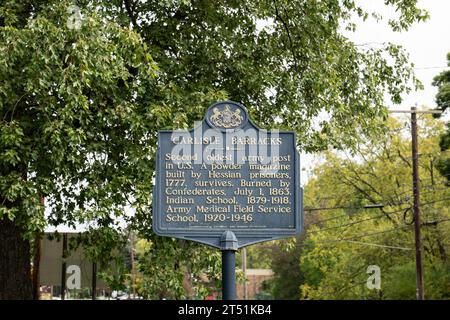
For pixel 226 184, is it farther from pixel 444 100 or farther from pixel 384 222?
pixel 384 222

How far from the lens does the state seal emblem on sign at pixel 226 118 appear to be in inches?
535

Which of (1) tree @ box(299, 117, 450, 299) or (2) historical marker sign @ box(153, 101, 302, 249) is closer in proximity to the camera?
(2) historical marker sign @ box(153, 101, 302, 249)

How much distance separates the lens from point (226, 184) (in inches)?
528

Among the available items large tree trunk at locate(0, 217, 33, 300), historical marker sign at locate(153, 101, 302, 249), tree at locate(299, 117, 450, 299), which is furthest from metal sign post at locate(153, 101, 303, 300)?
tree at locate(299, 117, 450, 299)

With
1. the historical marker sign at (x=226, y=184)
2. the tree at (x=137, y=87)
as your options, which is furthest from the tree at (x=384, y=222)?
the historical marker sign at (x=226, y=184)

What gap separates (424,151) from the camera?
155ft

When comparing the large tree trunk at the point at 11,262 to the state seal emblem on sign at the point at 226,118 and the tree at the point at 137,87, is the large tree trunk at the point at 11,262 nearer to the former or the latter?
the tree at the point at 137,87

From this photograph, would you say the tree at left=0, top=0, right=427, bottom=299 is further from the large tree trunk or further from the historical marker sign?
the historical marker sign

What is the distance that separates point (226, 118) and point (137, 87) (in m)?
4.14

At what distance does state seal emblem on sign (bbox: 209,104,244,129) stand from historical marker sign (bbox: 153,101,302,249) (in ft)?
0.05

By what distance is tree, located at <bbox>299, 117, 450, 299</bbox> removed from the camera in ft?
141

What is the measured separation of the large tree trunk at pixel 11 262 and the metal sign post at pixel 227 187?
640cm

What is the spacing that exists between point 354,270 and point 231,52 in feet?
106

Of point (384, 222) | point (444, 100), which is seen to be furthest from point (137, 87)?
point (384, 222)
